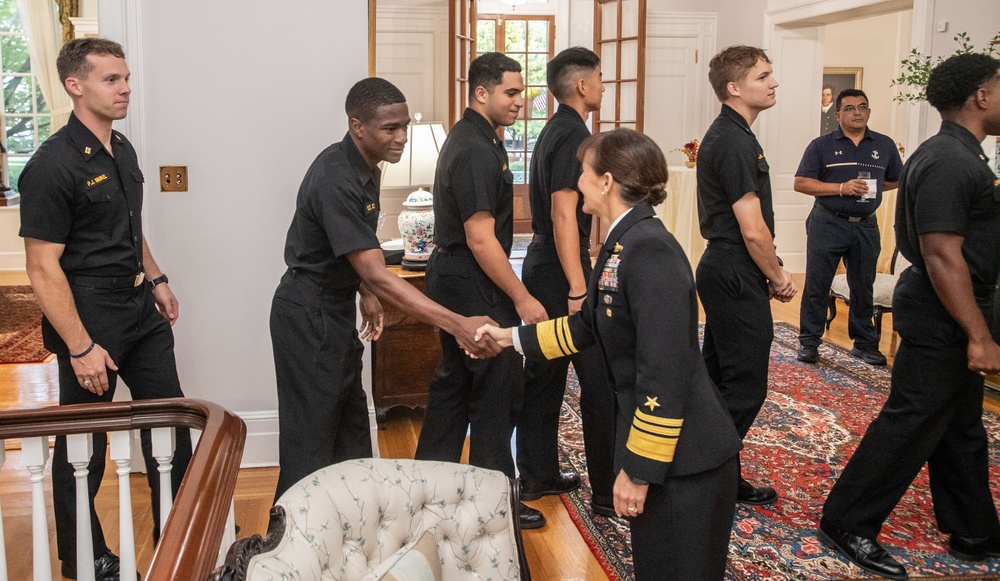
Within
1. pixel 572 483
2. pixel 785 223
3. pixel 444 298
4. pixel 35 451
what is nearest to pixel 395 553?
pixel 35 451

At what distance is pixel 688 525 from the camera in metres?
2.01

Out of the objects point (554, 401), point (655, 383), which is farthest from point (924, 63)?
point (655, 383)

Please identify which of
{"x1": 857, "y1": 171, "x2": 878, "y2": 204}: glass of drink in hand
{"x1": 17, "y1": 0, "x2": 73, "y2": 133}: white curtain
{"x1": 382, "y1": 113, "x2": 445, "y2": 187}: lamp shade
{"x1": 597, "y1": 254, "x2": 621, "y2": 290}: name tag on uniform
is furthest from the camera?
{"x1": 17, "y1": 0, "x2": 73, "y2": 133}: white curtain

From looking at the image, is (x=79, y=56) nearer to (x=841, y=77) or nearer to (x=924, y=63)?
(x=924, y=63)

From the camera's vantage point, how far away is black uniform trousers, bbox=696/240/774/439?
3.31 metres

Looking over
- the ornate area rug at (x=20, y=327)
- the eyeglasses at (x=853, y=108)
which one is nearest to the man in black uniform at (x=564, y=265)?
the eyeglasses at (x=853, y=108)

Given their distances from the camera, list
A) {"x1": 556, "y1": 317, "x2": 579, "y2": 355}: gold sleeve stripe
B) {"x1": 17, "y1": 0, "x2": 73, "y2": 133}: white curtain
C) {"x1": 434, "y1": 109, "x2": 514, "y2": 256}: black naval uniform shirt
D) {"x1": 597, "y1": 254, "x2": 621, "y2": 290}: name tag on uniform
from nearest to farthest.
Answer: {"x1": 597, "y1": 254, "x2": 621, "y2": 290}: name tag on uniform, {"x1": 556, "y1": 317, "x2": 579, "y2": 355}: gold sleeve stripe, {"x1": 434, "y1": 109, "x2": 514, "y2": 256}: black naval uniform shirt, {"x1": 17, "y1": 0, "x2": 73, "y2": 133}: white curtain

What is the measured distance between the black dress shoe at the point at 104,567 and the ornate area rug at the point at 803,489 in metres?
1.61

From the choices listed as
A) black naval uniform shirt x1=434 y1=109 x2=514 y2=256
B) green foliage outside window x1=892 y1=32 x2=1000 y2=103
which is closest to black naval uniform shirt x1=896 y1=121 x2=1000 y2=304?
black naval uniform shirt x1=434 y1=109 x2=514 y2=256

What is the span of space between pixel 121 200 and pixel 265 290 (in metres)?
1.15

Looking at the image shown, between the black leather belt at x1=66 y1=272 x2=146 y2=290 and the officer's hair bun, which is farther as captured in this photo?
the black leather belt at x1=66 y1=272 x2=146 y2=290

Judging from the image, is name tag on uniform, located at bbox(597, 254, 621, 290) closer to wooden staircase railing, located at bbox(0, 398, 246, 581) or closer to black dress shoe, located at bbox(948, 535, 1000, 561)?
wooden staircase railing, located at bbox(0, 398, 246, 581)

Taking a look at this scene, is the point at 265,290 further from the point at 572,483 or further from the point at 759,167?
the point at 759,167

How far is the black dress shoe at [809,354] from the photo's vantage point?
6.01m
